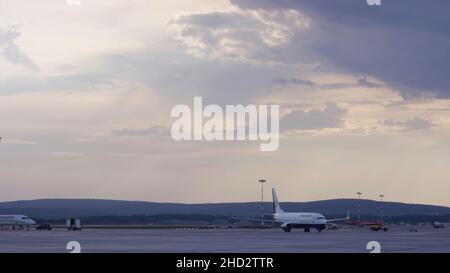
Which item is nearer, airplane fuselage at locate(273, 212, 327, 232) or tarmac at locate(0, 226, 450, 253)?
tarmac at locate(0, 226, 450, 253)

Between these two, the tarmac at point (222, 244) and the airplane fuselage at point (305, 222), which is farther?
the airplane fuselage at point (305, 222)

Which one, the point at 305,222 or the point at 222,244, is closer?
the point at 222,244

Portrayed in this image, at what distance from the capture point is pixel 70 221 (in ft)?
623
